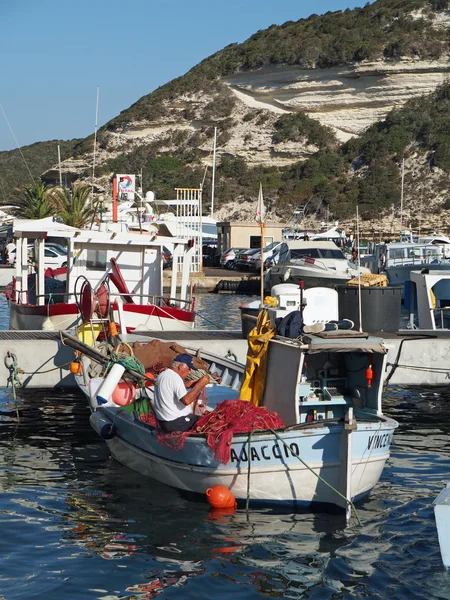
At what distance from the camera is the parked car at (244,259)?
2067 inches

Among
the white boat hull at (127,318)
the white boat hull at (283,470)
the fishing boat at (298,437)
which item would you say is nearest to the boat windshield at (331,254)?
the white boat hull at (127,318)

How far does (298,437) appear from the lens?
10.8 meters

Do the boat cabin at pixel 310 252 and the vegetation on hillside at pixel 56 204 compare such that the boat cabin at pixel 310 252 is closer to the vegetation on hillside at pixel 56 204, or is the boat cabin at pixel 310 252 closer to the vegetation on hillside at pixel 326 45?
the vegetation on hillside at pixel 56 204

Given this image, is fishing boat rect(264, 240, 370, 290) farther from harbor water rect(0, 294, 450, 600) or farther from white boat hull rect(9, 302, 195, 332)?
harbor water rect(0, 294, 450, 600)

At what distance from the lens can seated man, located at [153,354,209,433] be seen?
11672 millimetres

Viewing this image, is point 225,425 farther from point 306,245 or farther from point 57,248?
point 57,248

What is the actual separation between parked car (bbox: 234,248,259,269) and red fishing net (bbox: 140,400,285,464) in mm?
40821

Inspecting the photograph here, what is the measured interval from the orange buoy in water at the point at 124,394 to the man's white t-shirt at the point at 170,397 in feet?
9.89

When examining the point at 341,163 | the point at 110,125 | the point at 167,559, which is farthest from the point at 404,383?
the point at 110,125

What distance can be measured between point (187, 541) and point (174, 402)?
2074 millimetres

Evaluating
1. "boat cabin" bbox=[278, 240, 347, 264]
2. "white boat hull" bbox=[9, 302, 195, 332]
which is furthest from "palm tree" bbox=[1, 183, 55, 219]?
"white boat hull" bbox=[9, 302, 195, 332]

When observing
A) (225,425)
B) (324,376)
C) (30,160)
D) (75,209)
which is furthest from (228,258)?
(30,160)

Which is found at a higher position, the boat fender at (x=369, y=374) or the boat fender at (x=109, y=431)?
the boat fender at (x=369, y=374)

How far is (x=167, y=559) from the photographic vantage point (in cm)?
977
